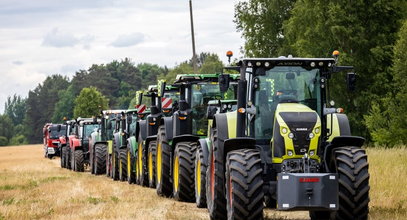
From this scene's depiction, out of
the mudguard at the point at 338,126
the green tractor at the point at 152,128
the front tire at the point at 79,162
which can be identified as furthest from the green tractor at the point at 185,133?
the front tire at the point at 79,162

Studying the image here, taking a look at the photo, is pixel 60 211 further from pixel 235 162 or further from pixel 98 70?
pixel 98 70

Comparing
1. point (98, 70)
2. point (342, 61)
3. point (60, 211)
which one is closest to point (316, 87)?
point (60, 211)

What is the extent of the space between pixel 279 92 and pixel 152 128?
10251 mm

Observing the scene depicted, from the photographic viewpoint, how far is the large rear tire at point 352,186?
1216 centimetres

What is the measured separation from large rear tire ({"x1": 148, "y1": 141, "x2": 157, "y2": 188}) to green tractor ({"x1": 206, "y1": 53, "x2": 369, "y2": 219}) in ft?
24.4

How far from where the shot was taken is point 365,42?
41.8 metres

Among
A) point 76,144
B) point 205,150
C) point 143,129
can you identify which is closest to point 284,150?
point 205,150

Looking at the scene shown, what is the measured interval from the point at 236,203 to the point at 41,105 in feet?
590

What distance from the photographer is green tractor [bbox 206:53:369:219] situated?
1172 cm

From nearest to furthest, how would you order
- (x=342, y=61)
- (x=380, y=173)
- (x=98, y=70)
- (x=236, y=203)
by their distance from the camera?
1. (x=236, y=203)
2. (x=380, y=173)
3. (x=342, y=61)
4. (x=98, y=70)

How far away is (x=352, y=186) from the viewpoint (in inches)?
479

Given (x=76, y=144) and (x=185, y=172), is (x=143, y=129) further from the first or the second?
(x=76, y=144)

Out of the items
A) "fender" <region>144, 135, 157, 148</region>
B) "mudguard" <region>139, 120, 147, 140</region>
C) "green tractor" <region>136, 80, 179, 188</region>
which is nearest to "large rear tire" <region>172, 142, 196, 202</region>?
"green tractor" <region>136, 80, 179, 188</region>

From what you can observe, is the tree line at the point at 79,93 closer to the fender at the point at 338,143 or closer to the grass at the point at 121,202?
the grass at the point at 121,202
